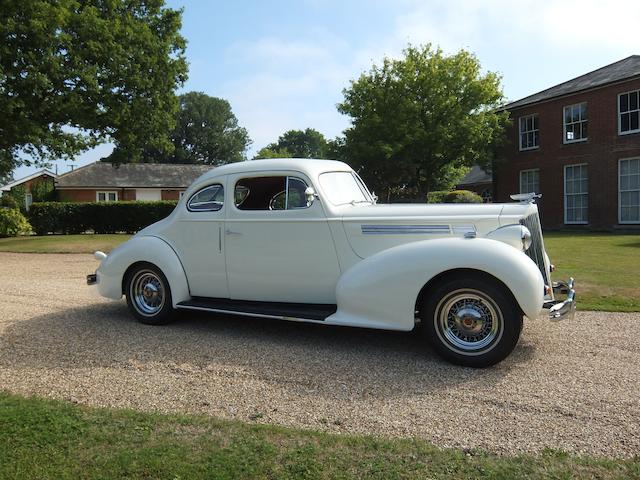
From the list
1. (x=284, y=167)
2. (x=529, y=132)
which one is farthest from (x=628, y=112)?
(x=284, y=167)

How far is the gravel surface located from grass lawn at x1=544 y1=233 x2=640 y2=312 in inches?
34.3

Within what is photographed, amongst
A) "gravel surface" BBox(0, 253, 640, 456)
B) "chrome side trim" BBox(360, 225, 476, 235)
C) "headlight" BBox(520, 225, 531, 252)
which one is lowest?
"gravel surface" BBox(0, 253, 640, 456)

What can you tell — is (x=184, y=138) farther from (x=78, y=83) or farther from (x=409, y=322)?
(x=409, y=322)

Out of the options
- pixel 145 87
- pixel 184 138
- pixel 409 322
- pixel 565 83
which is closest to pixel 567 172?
pixel 565 83

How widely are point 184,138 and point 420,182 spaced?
53.1 metres

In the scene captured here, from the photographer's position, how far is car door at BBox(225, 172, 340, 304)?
5.51 metres

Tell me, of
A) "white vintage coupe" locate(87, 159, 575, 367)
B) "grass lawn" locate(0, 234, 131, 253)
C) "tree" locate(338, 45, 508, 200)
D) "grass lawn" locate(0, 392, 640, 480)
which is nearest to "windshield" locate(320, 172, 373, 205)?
"white vintage coupe" locate(87, 159, 575, 367)

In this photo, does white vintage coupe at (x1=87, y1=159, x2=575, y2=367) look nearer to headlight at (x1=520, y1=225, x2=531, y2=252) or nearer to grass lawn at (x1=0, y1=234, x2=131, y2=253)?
headlight at (x1=520, y1=225, x2=531, y2=252)

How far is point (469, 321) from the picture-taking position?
4699 millimetres

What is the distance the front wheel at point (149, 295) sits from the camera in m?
6.36

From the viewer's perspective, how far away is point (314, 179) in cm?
573

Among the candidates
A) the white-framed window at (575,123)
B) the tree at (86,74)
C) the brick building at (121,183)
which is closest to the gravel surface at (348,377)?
the tree at (86,74)

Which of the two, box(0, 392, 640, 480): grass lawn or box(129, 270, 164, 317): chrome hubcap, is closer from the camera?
box(0, 392, 640, 480): grass lawn

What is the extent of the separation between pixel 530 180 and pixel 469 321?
26176 millimetres
